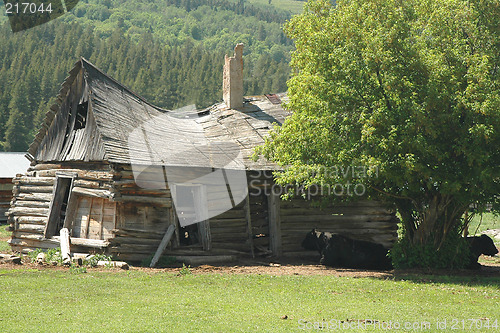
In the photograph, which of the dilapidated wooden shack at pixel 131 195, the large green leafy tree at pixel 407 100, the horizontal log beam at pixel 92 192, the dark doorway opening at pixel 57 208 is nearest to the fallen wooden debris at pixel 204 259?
the dilapidated wooden shack at pixel 131 195

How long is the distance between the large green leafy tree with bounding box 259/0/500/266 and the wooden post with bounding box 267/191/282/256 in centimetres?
344

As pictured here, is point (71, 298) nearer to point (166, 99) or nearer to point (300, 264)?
point (300, 264)

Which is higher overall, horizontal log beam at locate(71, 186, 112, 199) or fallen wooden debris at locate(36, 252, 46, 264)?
horizontal log beam at locate(71, 186, 112, 199)

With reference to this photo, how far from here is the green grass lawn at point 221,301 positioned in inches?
348

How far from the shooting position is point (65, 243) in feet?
53.8

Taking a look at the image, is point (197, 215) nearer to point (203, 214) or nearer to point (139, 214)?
point (203, 214)

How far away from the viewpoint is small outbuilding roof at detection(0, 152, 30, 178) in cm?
3299

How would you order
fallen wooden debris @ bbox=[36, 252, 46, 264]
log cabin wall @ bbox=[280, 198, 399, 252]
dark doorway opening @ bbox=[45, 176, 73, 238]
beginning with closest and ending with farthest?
1. fallen wooden debris @ bbox=[36, 252, 46, 264]
2. dark doorway opening @ bbox=[45, 176, 73, 238]
3. log cabin wall @ bbox=[280, 198, 399, 252]

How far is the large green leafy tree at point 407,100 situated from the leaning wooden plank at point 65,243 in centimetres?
657

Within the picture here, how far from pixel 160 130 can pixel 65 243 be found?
563cm

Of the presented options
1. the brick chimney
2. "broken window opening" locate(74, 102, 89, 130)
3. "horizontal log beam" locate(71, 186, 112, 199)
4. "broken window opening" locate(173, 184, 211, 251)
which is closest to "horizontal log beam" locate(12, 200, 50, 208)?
"horizontal log beam" locate(71, 186, 112, 199)

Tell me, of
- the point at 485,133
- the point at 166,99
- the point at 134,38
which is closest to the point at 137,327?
the point at 485,133

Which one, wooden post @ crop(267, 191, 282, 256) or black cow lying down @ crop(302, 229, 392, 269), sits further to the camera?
wooden post @ crop(267, 191, 282, 256)

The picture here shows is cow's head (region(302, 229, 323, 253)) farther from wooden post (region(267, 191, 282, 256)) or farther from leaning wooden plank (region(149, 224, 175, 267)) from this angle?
leaning wooden plank (region(149, 224, 175, 267))
